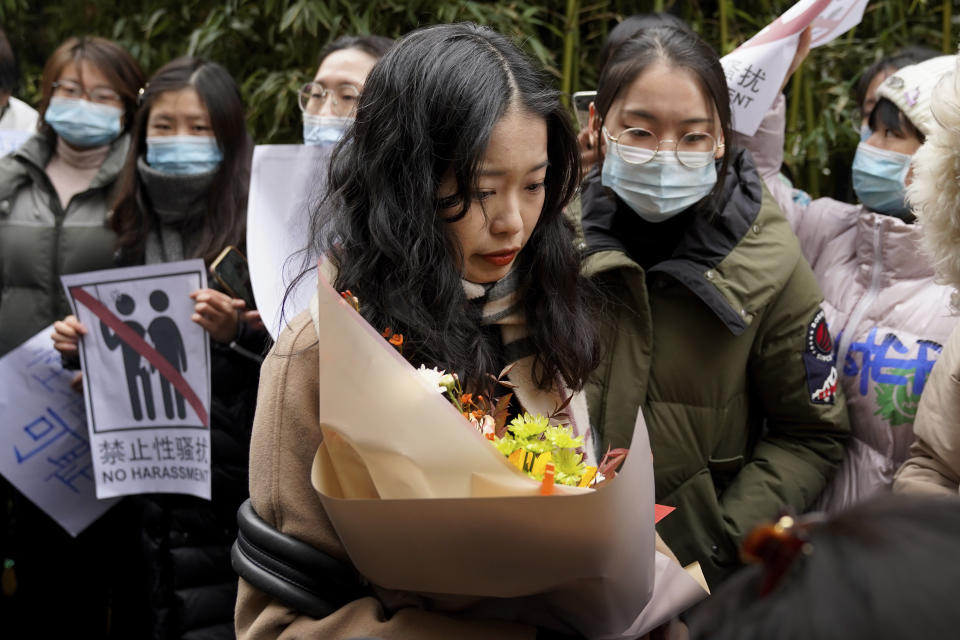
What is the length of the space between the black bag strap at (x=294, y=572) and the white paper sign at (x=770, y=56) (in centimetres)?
181

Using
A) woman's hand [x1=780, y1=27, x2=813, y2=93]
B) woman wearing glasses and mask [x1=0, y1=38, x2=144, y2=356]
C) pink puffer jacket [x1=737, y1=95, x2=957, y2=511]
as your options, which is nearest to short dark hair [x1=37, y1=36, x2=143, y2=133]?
woman wearing glasses and mask [x1=0, y1=38, x2=144, y2=356]

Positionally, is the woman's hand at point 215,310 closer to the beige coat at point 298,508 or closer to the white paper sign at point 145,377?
the white paper sign at point 145,377

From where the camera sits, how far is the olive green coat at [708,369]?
2.22m

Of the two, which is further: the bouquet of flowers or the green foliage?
the green foliage

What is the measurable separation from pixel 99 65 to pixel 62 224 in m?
0.59

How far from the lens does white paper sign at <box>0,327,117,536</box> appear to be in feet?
9.33

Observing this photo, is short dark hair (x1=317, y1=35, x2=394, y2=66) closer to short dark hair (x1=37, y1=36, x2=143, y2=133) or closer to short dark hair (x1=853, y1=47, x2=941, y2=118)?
short dark hair (x1=37, y1=36, x2=143, y2=133)

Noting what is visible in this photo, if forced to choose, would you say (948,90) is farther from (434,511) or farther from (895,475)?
(434,511)

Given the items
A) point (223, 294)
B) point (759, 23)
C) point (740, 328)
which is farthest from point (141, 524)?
point (759, 23)

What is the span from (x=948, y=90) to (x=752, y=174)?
67 cm

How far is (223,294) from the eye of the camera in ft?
8.75

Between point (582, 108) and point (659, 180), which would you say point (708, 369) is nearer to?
point (659, 180)

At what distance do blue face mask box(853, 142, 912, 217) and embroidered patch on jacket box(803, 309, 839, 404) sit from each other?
0.57 m

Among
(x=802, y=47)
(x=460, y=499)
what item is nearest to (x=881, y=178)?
(x=802, y=47)
